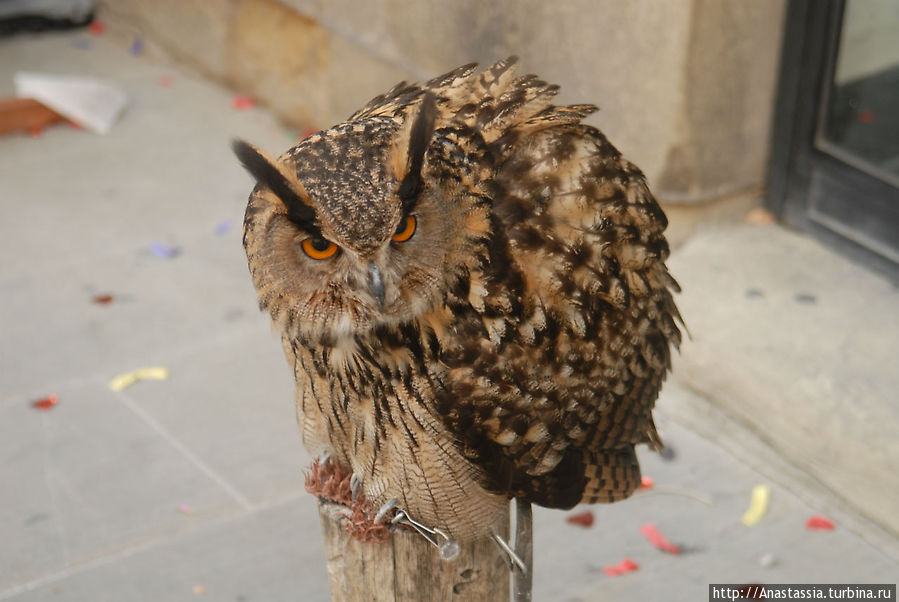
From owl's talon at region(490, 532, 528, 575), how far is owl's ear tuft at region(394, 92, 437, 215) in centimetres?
84

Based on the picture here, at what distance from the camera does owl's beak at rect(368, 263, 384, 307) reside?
2.09 m

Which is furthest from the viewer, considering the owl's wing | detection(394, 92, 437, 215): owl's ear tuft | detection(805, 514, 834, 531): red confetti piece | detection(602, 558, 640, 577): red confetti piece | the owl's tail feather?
detection(805, 514, 834, 531): red confetti piece

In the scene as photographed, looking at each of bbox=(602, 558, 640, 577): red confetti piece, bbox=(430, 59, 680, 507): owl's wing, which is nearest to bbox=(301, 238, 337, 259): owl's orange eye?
bbox=(430, 59, 680, 507): owl's wing

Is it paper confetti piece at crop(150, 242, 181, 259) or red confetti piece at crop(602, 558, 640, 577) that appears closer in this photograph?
red confetti piece at crop(602, 558, 640, 577)

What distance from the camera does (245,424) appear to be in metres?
4.22

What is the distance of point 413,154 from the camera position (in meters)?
2.02

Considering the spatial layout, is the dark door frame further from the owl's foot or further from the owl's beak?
the owl's beak

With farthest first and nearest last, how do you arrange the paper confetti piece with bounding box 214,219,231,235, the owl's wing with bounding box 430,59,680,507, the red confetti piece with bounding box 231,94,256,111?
the red confetti piece with bounding box 231,94,256,111 → the paper confetti piece with bounding box 214,219,231,235 → the owl's wing with bounding box 430,59,680,507

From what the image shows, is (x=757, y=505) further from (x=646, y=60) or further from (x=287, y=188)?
(x=287, y=188)

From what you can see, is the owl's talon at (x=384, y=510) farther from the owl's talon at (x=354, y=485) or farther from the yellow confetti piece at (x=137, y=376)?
the yellow confetti piece at (x=137, y=376)

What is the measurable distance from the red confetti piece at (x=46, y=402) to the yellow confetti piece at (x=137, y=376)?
207 millimetres

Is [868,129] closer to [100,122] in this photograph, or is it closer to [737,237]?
[737,237]

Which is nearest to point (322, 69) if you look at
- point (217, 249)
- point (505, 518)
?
point (217, 249)

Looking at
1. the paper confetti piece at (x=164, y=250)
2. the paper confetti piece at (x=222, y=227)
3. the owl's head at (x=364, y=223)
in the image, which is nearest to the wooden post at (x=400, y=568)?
the owl's head at (x=364, y=223)
